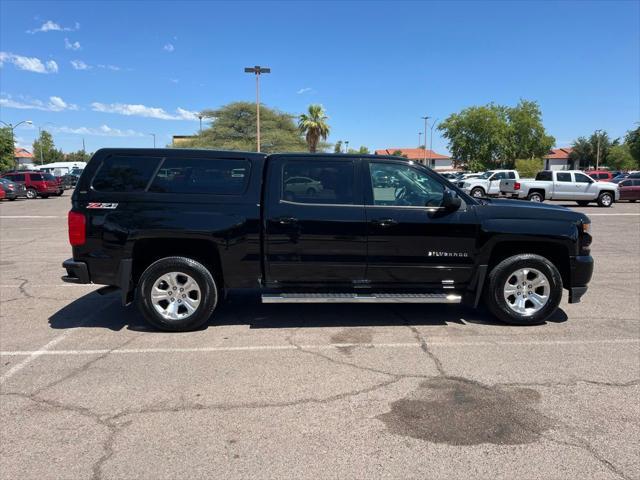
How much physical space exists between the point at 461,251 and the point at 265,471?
3401 millimetres

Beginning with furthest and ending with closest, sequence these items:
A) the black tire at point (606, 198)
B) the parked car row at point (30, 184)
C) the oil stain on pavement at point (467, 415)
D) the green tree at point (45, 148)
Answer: the green tree at point (45, 148)
the parked car row at point (30, 184)
the black tire at point (606, 198)
the oil stain on pavement at point (467, 415)

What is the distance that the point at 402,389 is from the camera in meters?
3.91

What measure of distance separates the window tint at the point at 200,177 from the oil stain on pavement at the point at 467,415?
9.42 feet

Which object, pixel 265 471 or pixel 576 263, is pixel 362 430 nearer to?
pixel 265 471

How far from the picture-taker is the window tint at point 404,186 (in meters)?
5.39

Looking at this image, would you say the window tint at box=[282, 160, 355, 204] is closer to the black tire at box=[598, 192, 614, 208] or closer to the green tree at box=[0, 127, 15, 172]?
the black tire at box=[598, 192, 614, 208]

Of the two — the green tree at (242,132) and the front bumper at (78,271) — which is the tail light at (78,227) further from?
the green tree at (242,132)

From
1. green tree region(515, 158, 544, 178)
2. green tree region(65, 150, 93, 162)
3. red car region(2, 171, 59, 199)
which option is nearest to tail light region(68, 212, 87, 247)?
red car region(2, 171, 59, 199)

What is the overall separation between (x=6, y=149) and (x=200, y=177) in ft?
179

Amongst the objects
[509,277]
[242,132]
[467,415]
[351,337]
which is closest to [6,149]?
[242,132]

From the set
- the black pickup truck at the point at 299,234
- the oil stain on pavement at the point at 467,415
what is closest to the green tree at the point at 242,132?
the black pickup truck at the point at 299,234

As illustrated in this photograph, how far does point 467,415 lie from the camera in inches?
137

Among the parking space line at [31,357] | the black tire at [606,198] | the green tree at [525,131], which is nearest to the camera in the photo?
the parking space line at [31,357]

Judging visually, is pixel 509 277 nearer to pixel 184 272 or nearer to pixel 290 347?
pixel 290 347
